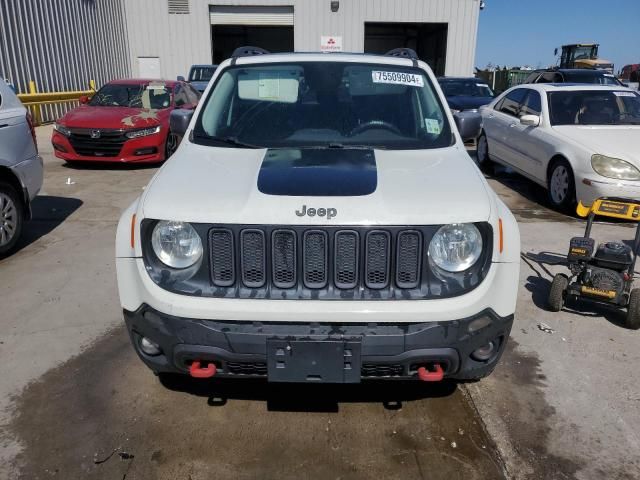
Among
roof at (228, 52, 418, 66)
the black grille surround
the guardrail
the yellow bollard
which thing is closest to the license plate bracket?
the black grille surround

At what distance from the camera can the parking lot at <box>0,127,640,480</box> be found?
2.64 metres

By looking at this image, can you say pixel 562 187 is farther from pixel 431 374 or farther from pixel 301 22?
pixel 301 22

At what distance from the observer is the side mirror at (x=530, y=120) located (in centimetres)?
759

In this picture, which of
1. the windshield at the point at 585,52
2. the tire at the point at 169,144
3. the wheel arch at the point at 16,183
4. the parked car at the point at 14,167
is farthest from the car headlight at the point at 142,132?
the windshield at the point at 585,52

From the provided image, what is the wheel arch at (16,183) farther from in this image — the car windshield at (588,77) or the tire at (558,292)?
the car windshield at (588,77)

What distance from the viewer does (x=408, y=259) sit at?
249 cm

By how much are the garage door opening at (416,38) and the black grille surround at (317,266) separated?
24.5 metres

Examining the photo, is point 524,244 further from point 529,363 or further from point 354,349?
point 354,349

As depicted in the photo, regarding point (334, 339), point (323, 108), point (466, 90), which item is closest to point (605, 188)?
point (323, 108)

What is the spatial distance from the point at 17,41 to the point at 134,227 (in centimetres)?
1535

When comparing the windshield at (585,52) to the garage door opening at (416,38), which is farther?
the windshield at (585,52)

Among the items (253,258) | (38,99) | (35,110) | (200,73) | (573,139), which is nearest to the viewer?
(253,258)

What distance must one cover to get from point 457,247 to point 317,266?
→ 0.64m

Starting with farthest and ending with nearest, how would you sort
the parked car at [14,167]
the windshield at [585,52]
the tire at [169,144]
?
the windshield at [585,52] → the tire at [169,144] → the parked car at [14,167]
